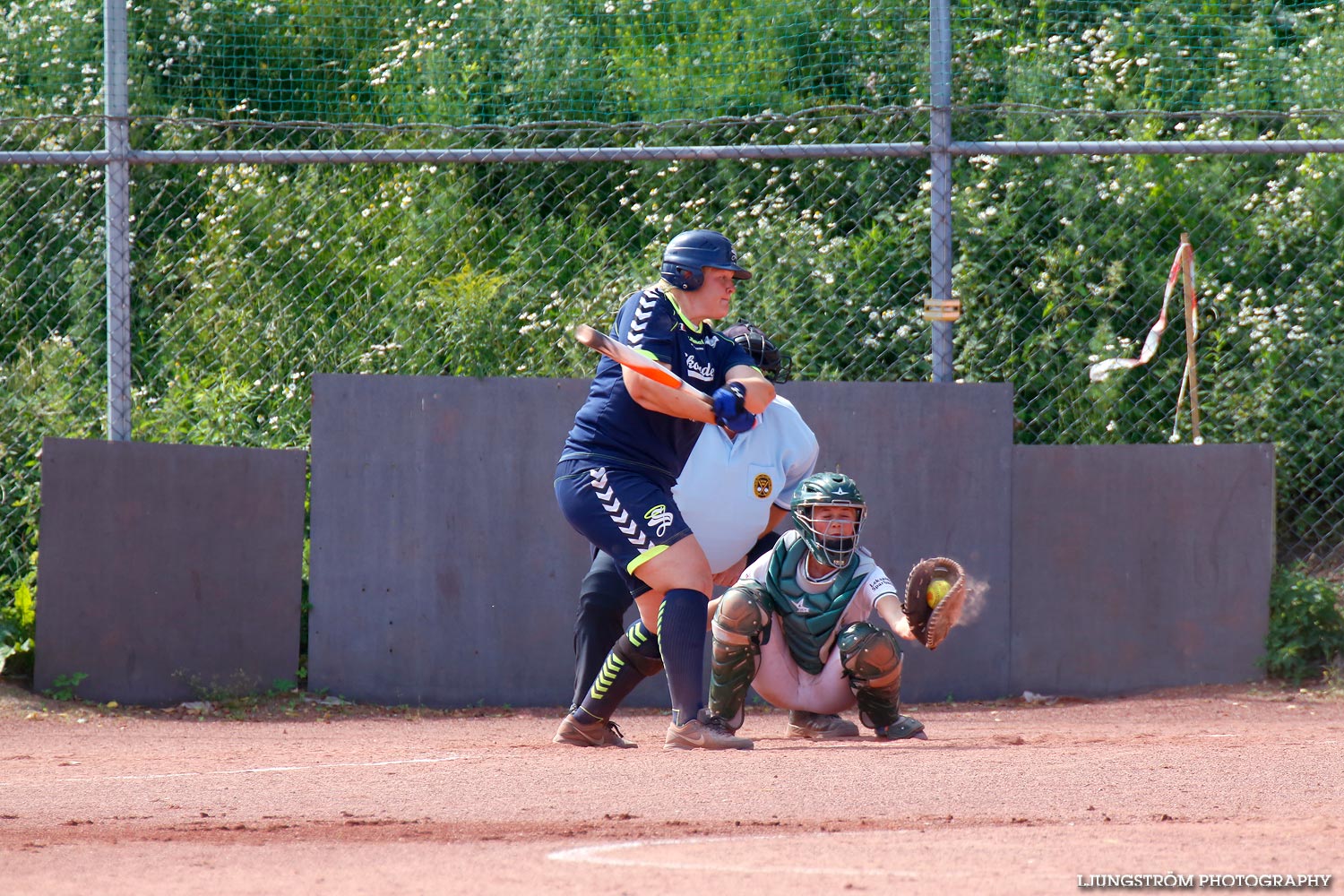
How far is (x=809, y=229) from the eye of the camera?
7914mm

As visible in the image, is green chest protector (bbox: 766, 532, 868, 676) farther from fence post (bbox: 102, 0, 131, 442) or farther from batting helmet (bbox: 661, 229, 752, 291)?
fence post (bbox: 102, 0, 131, 442)

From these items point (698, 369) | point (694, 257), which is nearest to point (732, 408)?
point (698, 369)

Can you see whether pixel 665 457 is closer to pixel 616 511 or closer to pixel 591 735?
pixel 616 511

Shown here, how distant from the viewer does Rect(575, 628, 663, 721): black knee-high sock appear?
511cm

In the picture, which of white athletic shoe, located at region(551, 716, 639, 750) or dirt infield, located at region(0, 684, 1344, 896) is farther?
white athletic shoe, located at region(551, 716, 639, 750)

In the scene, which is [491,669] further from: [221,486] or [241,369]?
[241,369]

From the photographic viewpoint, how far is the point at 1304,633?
24.1 ft

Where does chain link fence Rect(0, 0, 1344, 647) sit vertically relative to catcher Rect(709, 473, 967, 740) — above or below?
above

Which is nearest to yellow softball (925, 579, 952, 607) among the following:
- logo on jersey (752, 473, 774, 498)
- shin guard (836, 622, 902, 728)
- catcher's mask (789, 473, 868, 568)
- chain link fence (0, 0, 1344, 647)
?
shin guard (836, 622, 902, 728)

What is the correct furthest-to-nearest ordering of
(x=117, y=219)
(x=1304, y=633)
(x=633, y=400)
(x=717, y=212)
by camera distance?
(x=717, y=212) → (x=1304, y=633) → (x=117, y=219) → (x=633, y=400)

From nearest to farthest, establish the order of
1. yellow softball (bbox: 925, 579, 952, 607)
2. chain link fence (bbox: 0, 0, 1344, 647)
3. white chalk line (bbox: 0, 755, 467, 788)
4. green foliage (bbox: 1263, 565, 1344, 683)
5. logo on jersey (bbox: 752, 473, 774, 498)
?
white chalk line (bbox: 0, 755, 467, 788) < yellow softball (bbox: 925, 579, 952, 607) < logo on jersey (bbox: 752, 473, 774, 498) < green foliage (bbox: 1263, 565, 1344, 683) < chain link fence (bbox: 0, 0, 1344, 647)

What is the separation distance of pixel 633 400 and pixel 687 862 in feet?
7.32

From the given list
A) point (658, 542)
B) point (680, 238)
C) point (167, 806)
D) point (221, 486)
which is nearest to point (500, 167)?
point (221, 486)

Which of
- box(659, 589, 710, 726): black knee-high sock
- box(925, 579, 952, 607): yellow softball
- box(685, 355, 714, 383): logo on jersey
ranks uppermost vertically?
box(685, 355, 714, 383): logo on jersey
